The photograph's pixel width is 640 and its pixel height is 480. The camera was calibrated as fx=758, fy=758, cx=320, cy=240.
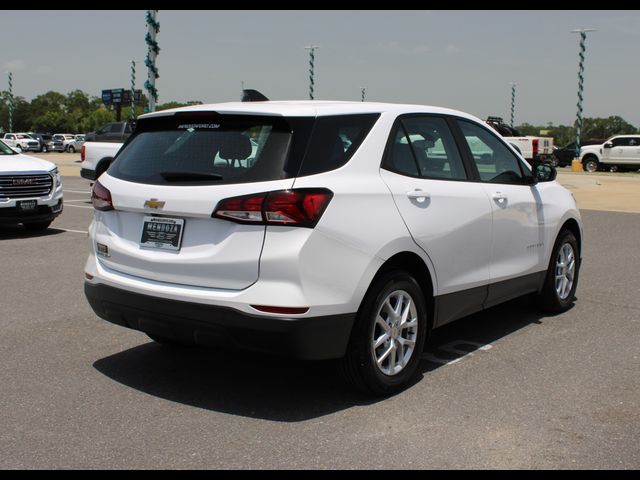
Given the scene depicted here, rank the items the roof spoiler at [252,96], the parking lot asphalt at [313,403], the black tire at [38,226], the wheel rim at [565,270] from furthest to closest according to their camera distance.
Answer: the black tire at [38,226], the wheel rim at [565,270], the roof spoiler at [252,96], the parking lot asphalt at [313,403]

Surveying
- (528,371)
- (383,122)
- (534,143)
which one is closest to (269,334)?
(383,122)

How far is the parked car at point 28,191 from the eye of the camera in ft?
37.1

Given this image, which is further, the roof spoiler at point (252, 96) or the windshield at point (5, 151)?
the windshield at point (5, 151)

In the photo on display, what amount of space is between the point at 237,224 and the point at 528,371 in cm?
231

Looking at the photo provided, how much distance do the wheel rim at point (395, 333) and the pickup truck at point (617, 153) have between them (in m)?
37.1

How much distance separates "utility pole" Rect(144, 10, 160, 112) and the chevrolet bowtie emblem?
1680 centimetres

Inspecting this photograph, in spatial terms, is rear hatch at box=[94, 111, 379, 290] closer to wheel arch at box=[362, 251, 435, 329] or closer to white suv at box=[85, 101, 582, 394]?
white suv at box=[85, 101, 582, 394]

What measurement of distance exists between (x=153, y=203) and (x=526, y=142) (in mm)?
27530

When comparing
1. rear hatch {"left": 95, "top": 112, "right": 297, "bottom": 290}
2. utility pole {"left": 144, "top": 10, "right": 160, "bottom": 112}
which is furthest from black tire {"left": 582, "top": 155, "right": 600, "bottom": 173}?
rear hatch {"left": 95, "top": 112, "right": 297, "bottom": 290}

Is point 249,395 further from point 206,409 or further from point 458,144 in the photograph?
point 458,144

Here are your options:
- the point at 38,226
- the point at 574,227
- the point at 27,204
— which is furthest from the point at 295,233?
the point at 38,226

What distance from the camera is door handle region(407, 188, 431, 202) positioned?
15.2 feet

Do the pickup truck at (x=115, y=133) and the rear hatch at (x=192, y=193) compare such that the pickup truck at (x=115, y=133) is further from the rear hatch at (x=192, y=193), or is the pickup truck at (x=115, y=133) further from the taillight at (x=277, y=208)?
the taillight at (x=277, y=208)

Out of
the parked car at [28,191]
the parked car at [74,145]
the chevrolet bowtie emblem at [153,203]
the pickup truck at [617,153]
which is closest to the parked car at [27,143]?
the parked car at [74,145]
